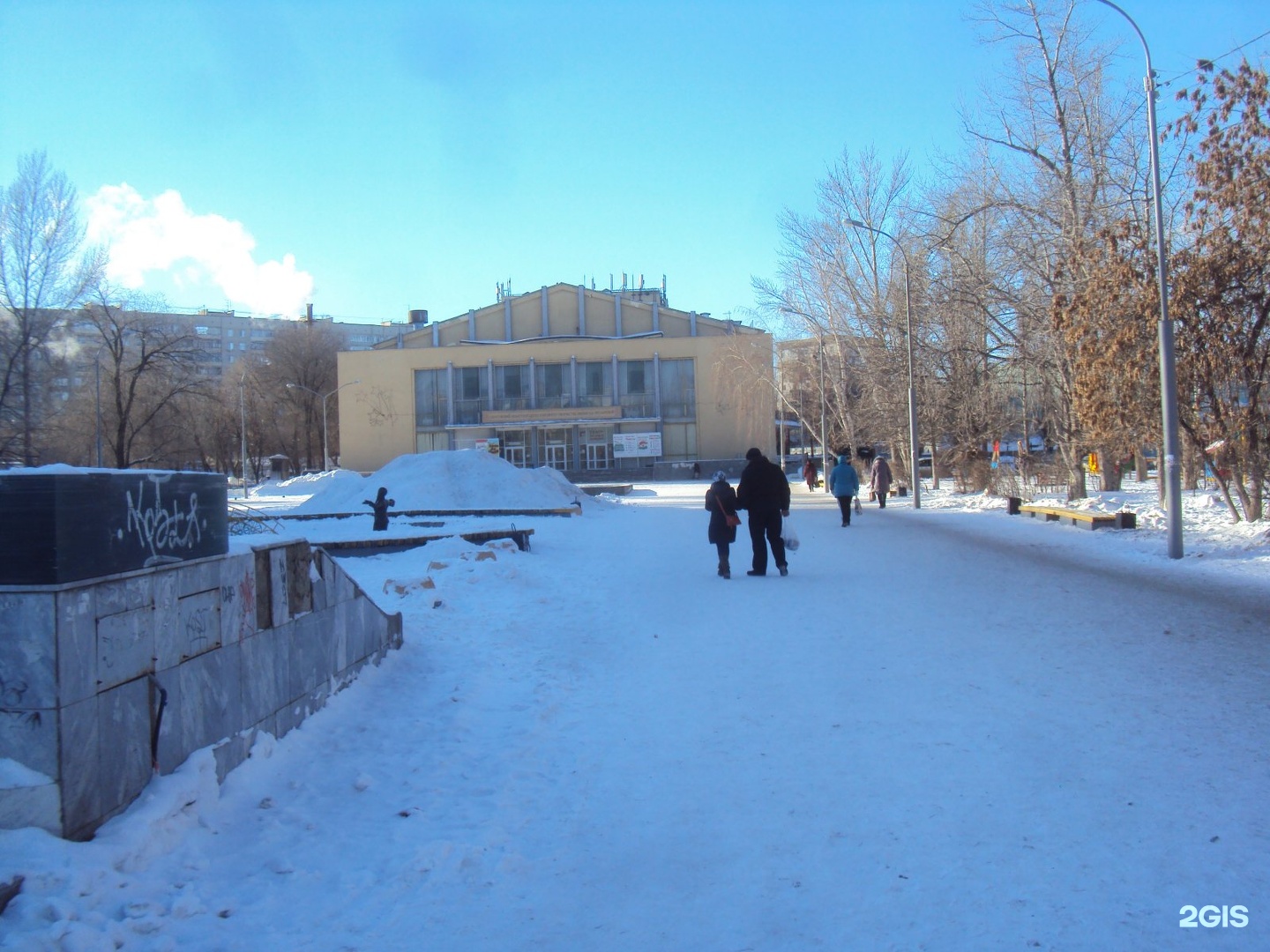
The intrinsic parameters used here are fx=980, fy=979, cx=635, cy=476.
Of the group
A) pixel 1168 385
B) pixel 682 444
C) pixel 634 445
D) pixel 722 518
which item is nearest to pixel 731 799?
pixel 722 518

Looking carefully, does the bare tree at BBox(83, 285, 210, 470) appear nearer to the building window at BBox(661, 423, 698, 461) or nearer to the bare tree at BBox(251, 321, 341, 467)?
the bare tree at BBox(251, 321, 341, 467)

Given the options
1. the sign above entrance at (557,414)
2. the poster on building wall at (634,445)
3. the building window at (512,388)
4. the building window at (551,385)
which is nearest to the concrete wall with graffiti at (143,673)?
the poster on building wall at (634,445)

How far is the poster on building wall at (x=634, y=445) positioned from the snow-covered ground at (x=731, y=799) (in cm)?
5885

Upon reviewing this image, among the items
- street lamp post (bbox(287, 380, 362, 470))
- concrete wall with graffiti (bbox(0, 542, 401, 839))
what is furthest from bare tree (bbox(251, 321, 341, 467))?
concrete wall with graffiti (bbox(0, 542, 401, 839))

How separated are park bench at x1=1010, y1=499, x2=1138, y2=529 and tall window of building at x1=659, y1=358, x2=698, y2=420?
156 ft

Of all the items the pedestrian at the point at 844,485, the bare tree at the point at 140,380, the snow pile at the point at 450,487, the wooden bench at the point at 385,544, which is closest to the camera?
the wooden bench at the point at 385,544

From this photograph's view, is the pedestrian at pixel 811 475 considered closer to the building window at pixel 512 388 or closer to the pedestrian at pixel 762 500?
the pedestrian at pixel 762 500

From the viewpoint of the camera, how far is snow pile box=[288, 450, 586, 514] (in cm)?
2745

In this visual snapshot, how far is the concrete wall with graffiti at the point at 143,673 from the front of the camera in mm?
3662

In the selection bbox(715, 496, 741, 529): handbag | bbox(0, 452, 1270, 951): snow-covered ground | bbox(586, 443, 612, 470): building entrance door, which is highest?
bbox(586, 443, 612, 470): building entrance door

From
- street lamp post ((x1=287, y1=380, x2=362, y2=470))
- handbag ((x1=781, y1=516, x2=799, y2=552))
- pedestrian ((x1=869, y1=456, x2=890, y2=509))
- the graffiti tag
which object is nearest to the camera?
the graffiti tag

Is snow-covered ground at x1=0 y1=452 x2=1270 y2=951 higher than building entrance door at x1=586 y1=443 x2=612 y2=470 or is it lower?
lower

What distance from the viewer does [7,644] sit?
3654mm

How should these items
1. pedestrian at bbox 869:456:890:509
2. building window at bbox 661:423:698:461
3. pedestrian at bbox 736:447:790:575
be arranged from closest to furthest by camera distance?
pedestrian at bbox 736:447:790:575 < pedestrian at bbox 869:456:890:509 < building window at bbox 661:423:698:461
